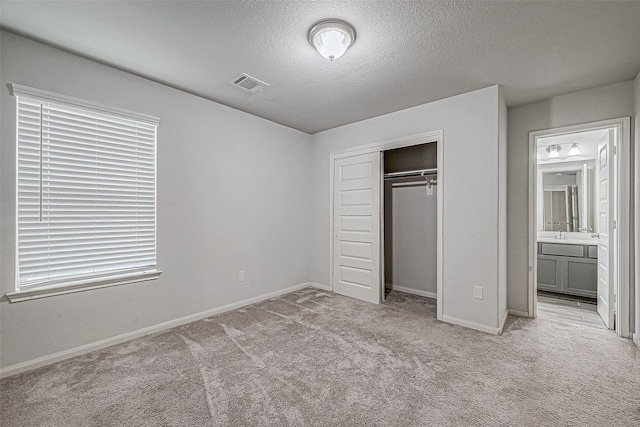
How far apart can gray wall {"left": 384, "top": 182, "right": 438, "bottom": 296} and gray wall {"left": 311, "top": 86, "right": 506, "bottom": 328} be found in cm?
95

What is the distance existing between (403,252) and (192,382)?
3433mm

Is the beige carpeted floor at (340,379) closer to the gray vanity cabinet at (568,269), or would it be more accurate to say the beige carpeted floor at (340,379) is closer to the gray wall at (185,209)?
the gray wall at (185,209)

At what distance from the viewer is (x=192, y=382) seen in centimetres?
203

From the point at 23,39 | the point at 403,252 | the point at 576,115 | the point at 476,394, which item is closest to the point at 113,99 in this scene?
the point at 23,39

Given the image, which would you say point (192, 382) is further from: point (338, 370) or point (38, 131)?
point (38, 131)

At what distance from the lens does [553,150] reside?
4.57 meters

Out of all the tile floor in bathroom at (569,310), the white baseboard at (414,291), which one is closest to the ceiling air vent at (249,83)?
the white baseboard at (414,291)

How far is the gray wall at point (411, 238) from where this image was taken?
13.7 feet

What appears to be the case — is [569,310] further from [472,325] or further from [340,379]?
[340,379]

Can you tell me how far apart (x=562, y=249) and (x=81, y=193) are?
6.37 m

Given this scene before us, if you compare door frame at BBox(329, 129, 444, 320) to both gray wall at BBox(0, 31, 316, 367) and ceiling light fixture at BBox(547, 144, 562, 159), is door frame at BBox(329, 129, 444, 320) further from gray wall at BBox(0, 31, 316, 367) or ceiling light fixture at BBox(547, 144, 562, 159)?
ceiling light fixture at BBox(547, 144, 562, 159)

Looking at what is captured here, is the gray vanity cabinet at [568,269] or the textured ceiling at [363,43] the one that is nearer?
the textured ceiling at [363,43]

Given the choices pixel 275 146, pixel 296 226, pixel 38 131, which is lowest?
pixel 296 226

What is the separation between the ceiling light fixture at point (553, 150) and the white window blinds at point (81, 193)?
229 inches
